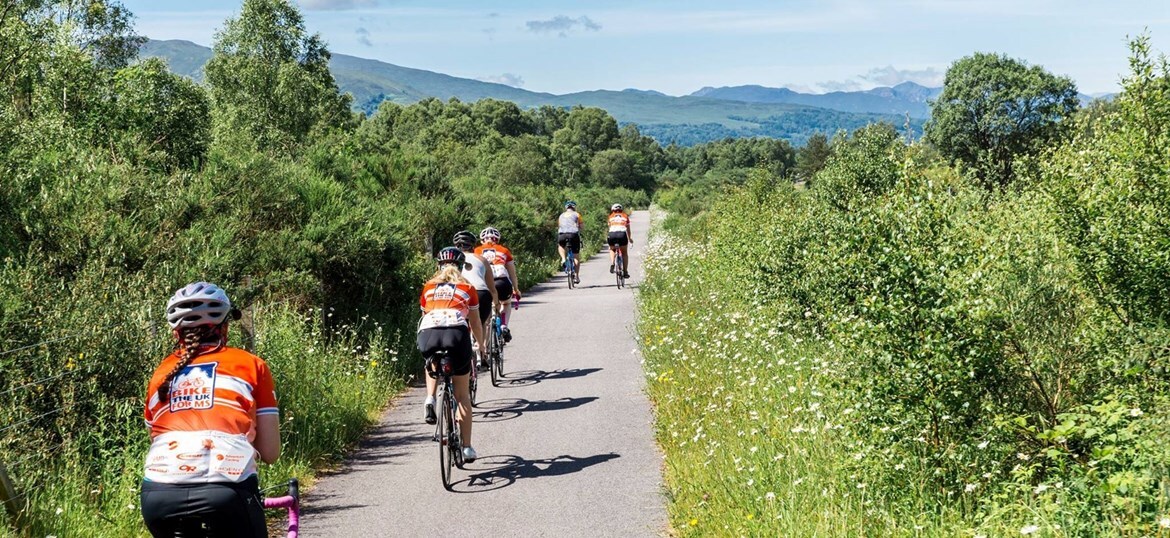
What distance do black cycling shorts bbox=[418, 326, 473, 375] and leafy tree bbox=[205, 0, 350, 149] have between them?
39.5 meters

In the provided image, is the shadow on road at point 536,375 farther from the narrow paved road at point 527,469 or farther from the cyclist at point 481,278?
the cyclist at point 481,278

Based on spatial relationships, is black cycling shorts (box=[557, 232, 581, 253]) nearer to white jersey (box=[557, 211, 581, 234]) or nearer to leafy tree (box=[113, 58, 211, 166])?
white jersey (box=[557, 211, 581, 234])

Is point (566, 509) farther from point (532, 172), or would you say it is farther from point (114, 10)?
point (532, 172)

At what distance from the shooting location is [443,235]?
24.5 metres

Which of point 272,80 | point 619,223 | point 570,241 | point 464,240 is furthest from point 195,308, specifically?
point 272,80

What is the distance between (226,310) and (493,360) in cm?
883

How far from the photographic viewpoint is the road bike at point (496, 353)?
12.6 m

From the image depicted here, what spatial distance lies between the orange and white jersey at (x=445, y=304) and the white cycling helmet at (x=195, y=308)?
4.23 metres

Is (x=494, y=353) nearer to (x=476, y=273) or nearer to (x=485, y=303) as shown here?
(x=485, y=303)

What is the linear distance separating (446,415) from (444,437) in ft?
0.86

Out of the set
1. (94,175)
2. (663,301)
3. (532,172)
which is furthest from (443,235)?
(532,172)

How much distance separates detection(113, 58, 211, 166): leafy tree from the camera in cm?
3456

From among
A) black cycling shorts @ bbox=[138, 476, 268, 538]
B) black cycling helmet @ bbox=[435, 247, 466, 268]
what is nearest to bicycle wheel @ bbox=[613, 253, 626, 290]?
black cycling helmet @ bbox=[435, 247, 466, 268]

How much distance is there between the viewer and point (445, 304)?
27.7 ft
